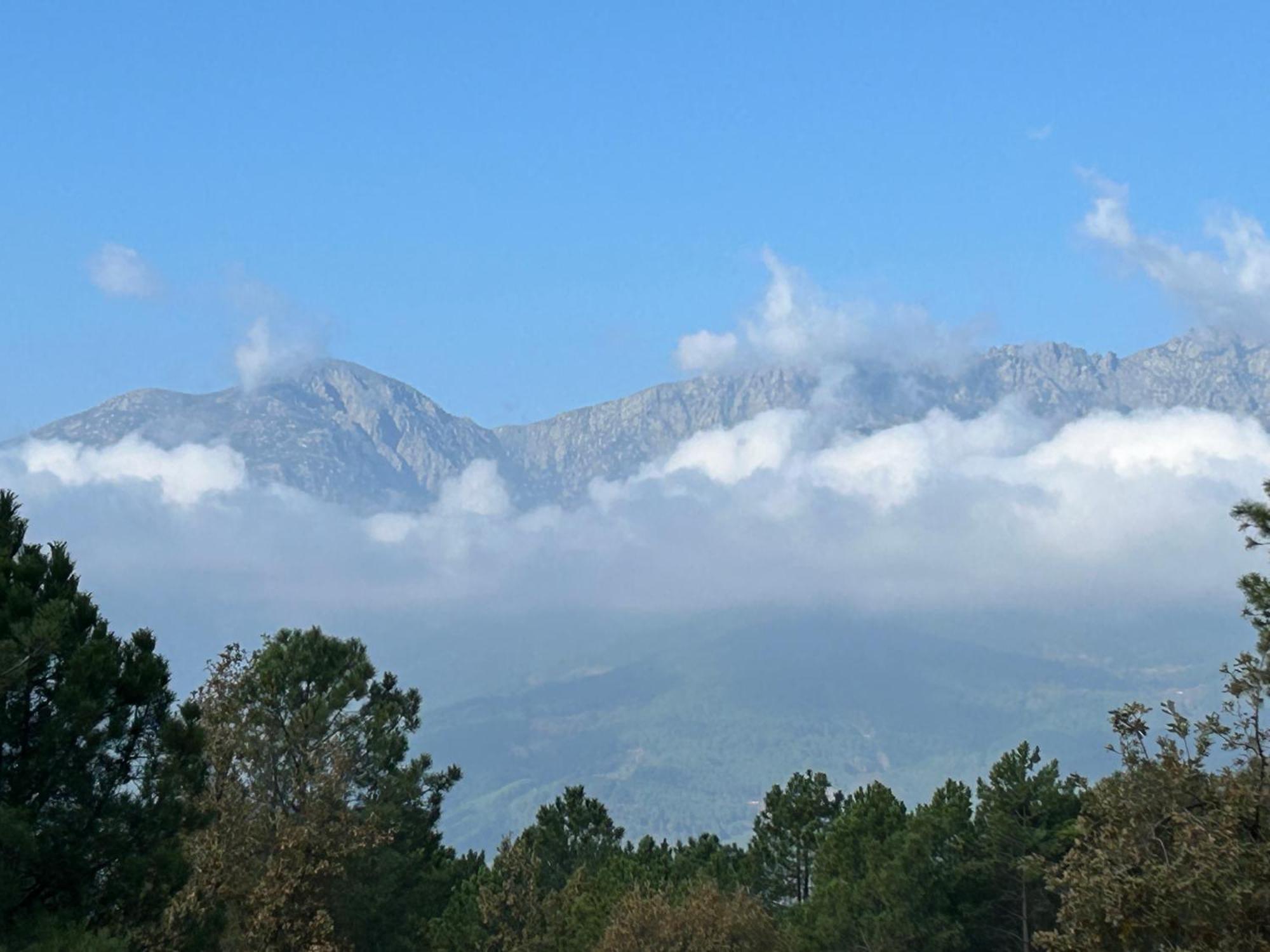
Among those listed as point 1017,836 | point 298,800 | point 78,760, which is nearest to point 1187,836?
point 78,760

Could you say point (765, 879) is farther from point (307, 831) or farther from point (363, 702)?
point (307, 831)

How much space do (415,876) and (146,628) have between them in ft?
83.8

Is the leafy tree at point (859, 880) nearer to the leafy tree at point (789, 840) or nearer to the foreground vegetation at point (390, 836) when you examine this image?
the foreground vegetation at point (390, 836)

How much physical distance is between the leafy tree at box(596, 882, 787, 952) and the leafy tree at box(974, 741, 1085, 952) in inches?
597

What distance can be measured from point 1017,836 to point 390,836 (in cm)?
3431

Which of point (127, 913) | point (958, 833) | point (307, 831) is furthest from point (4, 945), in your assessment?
point (958, 833)

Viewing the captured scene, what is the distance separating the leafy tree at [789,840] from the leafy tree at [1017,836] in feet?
53.6

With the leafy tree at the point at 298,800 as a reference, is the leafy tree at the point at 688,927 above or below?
below

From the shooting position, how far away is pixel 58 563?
88.7 ft

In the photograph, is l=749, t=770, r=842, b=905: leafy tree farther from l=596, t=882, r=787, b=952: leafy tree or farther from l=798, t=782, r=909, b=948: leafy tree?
l=596, t=882, r=787, b=952: leafy tree

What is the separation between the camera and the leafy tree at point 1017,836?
64438 mm

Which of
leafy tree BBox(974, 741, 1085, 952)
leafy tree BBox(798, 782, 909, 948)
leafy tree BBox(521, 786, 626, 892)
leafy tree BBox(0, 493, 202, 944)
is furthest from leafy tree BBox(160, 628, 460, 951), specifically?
leafy tree BBox(521, 786, 626, 892)

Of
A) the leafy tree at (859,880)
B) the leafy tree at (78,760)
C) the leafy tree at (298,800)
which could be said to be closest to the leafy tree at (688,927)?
the leafy tree at (298,800)

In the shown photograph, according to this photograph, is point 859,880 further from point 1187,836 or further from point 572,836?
point 1187,836
